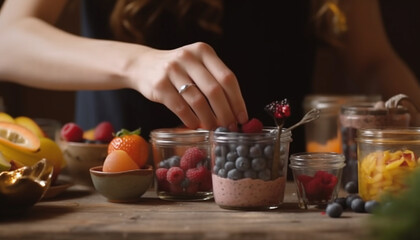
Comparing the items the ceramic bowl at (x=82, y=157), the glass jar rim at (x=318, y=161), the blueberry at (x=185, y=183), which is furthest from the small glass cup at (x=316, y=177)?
the ceramic bowl at (x=82, y=157)

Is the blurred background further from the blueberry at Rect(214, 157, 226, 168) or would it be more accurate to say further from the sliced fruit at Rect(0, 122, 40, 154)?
the blueberry at Rect(214, 157, 226, 168)

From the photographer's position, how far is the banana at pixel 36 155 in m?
1.21

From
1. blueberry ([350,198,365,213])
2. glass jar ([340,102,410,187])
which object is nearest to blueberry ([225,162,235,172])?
blueberry ([350,198,365,213])

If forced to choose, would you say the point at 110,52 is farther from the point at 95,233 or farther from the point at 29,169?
the point at 95,233

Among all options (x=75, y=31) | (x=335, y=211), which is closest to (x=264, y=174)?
(x=335, y=211)

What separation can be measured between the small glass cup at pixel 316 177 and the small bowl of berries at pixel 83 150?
1.43ft

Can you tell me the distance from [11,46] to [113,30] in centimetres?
42

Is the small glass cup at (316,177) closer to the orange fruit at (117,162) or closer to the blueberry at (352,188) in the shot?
the blueberry at (352,188)

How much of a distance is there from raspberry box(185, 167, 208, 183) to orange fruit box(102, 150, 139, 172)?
11cm

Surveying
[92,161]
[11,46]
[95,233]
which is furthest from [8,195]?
[11,46]

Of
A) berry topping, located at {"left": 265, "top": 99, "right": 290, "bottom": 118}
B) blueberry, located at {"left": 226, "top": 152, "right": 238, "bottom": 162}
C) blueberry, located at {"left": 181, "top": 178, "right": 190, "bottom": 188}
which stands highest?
berry topping, located at {"left": 265, "top": 99, "right": 290, "bottom": 118}

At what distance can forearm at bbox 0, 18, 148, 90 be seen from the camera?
1291 mm

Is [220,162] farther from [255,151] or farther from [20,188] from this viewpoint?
[20,188]

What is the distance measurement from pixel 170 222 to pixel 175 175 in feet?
0.73
